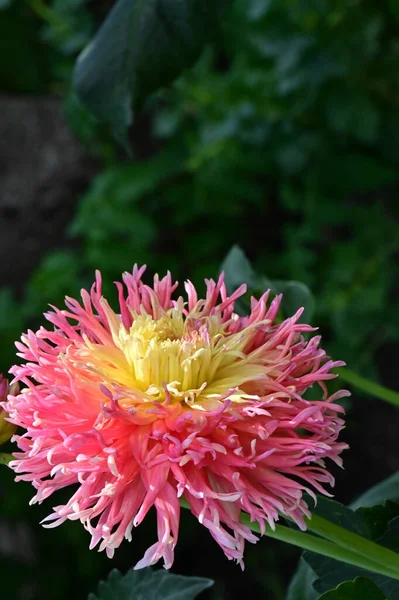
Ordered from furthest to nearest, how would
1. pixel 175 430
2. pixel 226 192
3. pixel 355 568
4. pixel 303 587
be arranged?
1. pixel 226 192
2. pixel 303 587
3. pixel 355 568
4. pixel 175 430

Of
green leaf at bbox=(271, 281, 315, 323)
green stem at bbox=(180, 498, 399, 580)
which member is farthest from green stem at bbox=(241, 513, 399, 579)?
green leaf at bbox=(271, 281, 315, 323)

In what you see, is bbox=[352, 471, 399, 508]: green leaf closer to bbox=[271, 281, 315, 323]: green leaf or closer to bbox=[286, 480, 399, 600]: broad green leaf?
bbox=[286, 480, 399, 600]: broad green leaf


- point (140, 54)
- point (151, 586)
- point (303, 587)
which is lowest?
point (303, 587)

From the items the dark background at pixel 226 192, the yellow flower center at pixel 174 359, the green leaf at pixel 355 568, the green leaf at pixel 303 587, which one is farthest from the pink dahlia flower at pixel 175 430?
the dark background at pixel 226 192

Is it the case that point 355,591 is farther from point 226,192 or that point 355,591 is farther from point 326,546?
point 226,192

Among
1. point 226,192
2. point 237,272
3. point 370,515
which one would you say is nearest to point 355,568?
point 370,515

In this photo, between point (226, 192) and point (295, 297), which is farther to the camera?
point (226, 192)

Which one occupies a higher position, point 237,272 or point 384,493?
point 237,272

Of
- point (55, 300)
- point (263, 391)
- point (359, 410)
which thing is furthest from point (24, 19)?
point (263, 391)
